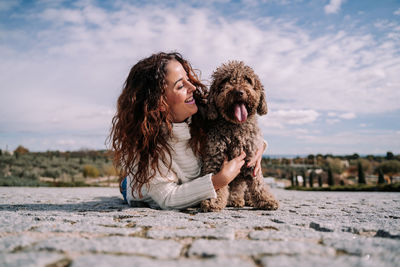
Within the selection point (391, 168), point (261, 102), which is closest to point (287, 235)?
point (261, 102)

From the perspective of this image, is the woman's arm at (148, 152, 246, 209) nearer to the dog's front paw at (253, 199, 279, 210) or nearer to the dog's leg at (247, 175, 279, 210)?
the dog's leg at (247, 175, 279, 210)

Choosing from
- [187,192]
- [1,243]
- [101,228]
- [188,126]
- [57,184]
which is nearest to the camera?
[1,243]

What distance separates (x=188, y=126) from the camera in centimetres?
445

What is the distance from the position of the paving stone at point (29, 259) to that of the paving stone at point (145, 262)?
0.49ft

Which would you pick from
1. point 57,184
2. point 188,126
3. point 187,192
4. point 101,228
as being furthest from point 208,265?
point 57,184

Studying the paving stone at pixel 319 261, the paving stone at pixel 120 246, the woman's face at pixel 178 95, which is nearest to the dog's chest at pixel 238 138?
the woman's face at pixel 178 95

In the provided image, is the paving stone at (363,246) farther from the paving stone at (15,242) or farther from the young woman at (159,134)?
the paving stone at (15,242)

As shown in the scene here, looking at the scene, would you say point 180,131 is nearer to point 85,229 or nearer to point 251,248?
point 85,229

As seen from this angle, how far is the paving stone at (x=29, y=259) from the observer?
4.91 ft

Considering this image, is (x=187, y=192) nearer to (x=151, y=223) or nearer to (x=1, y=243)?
(x=151, y=223)

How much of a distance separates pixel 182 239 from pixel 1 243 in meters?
1.28

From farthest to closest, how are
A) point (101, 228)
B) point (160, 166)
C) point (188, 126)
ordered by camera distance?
point (188, 126) < point (160, 166) < point (101, 228)

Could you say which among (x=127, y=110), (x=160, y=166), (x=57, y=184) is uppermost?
(x=127, y=110)

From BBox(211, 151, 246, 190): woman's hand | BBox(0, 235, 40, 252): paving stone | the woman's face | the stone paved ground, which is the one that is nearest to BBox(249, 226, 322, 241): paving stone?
the stone paved ground
